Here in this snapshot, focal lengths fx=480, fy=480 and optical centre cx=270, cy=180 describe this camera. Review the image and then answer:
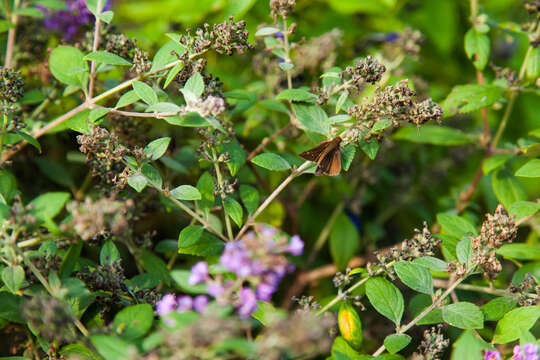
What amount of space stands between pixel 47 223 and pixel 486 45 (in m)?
1.71

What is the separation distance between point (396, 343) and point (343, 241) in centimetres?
89

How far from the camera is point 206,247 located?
4.71 ft

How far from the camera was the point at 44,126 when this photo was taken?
166 centimetres

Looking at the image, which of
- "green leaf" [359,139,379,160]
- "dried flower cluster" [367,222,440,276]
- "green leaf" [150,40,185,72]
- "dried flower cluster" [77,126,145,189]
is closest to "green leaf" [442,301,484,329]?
"dried flower cluster" [367,222,440,276]

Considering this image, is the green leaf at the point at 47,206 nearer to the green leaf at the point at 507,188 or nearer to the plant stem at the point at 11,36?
the plant stem at the point at 11,36

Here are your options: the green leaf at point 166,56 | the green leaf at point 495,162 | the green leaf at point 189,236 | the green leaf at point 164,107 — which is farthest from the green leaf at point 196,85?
the green leaf at point 495,162

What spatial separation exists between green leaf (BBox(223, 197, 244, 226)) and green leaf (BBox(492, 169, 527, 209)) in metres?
A: 1.02

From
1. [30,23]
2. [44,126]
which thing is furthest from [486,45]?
[30,23]

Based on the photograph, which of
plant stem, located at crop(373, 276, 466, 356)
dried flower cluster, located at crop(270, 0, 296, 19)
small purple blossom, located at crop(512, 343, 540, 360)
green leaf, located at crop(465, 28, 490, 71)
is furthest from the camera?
green leaf, located at crop(465, 28, 490, 71)

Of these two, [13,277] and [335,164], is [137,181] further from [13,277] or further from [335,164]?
[335,164]

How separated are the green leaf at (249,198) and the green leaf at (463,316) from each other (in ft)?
2.03

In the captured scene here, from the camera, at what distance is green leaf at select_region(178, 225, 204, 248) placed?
4.41 ft

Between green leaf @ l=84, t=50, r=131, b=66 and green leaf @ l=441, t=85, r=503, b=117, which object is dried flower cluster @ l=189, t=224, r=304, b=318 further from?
green leaf @ l=441, t=85, r=503, b=117

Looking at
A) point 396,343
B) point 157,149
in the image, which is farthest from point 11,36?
Result: point 396,343
